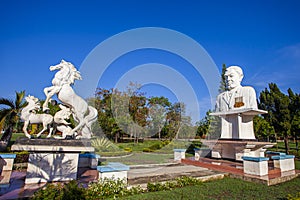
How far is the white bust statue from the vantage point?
30.8ft

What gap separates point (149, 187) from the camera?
4949 mm

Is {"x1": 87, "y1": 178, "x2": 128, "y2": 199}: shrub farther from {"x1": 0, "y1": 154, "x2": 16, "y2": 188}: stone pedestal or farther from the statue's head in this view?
the statue's head

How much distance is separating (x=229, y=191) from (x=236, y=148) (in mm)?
4054

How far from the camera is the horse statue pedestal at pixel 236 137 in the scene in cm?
866

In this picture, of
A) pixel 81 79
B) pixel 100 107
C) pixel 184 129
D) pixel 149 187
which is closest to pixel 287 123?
pixel 184 129

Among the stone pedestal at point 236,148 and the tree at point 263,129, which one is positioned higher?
the tree at point 263,129

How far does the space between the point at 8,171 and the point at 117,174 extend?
432 cm

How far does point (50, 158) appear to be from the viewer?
5.32 metres

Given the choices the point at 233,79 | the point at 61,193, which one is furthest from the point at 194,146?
the point at 61,193

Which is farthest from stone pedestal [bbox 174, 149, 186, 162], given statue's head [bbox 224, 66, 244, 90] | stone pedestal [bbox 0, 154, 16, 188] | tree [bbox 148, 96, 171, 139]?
tree [bbox 148, 96, 171, 139]

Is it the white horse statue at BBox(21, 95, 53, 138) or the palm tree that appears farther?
the palm tree

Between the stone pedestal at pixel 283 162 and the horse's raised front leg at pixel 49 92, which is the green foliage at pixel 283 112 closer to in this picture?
the stone pedestal at pixel 283 162

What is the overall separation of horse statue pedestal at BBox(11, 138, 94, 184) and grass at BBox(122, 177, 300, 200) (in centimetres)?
222

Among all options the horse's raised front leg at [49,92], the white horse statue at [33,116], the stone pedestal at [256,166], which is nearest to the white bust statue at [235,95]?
the stone pedestal at [256,166]
